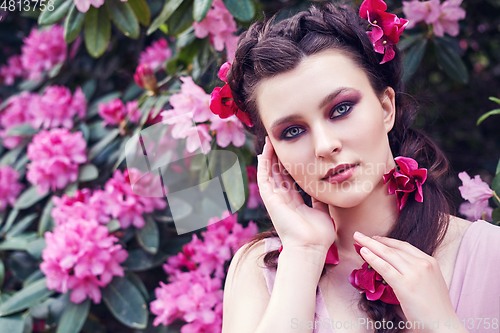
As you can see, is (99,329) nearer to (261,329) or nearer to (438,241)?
(261,329)

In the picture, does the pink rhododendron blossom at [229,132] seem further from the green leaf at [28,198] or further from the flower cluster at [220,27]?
the green leaf at [28,198]

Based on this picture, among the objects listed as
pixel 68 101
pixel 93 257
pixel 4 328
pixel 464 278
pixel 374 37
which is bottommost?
pixel 4 328

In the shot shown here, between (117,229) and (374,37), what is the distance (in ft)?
4.25

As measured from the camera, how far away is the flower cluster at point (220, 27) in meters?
1.57

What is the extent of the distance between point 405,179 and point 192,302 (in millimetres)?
909

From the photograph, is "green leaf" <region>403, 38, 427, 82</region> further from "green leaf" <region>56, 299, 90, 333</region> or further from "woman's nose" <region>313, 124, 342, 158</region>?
"green leaf" <region>56, 299, 90, 333</region>

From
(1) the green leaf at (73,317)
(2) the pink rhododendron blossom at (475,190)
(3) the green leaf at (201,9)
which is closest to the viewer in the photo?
(2) the pink rhododendron blossom at (475,190)

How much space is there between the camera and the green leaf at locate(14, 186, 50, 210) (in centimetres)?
193

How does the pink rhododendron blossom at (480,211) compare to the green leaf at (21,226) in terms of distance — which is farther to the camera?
the green leaf at (21,226)

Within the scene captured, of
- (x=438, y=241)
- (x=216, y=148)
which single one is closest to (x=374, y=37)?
(x=438, y=241)

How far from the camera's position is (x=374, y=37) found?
3.50 ft

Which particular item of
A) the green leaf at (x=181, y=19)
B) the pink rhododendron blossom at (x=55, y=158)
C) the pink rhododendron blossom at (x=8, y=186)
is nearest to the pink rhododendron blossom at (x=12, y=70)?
the pink rhododendron blossom at (x=8, y=186)

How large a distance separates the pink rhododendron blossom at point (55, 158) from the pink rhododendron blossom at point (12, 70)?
3.19 feet

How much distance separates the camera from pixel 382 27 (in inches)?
42.3
